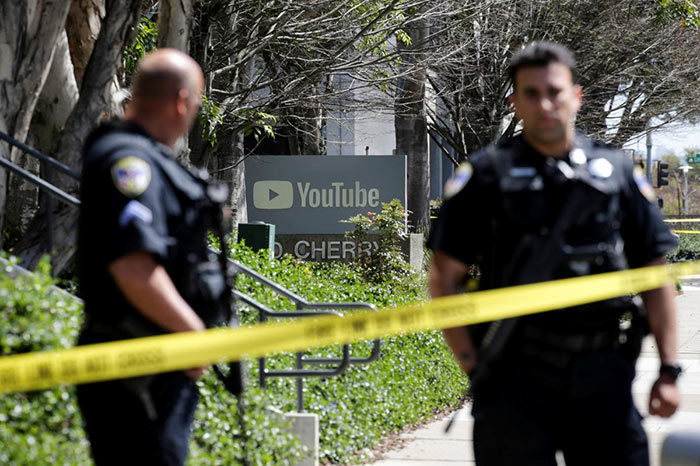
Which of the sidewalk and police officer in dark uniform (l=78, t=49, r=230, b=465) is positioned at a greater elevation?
police officer in dark uniform (l=78, t=49, r=230, b=465)

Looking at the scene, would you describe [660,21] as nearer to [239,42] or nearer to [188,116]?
[239,42]

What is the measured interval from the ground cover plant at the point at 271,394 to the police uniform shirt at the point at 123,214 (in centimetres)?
96

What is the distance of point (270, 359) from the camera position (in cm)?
731

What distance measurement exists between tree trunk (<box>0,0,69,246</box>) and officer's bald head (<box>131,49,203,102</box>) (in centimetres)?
407

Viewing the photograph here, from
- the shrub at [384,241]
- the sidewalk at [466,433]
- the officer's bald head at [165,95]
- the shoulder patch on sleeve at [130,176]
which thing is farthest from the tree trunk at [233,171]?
the shoulder patch on sleeve at [130,176]

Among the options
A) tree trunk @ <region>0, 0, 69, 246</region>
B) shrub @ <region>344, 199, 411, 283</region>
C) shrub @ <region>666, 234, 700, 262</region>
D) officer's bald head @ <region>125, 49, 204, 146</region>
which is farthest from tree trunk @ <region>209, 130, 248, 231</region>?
shrub @ <region>666, 234, 700, 262</region>

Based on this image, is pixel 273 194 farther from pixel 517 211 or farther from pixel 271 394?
pixel 517 211

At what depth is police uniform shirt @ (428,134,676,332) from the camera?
3398 mm

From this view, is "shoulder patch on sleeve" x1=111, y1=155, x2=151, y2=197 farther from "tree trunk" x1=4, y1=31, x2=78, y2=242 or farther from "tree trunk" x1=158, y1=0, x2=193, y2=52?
"tree trunk" x1=158, y1=0, x2=193, y2=52

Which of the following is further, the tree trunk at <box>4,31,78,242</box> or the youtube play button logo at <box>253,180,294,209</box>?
the youtube play button logo at <box>253,180,294,209</box>

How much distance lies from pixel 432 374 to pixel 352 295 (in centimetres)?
174

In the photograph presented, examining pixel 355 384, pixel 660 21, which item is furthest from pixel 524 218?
pixel 660 21

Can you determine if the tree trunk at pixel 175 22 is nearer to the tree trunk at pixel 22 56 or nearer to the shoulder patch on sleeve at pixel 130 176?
the tree trunk at pixel 22 56

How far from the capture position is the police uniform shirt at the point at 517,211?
340 cm
